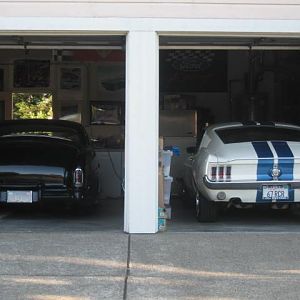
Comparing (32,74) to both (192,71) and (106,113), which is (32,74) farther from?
(192,71)

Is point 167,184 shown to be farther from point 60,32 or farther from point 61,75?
point 61,75

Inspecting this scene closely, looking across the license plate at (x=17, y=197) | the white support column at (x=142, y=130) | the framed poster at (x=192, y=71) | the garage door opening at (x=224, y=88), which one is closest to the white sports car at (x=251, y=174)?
the white support column at (x=142, y=130)

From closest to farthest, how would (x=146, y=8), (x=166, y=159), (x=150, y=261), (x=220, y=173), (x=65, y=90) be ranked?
(x=150, y=261) → (x=146, y=8) → (x=220, y=173) → (x=166, y=159) → (x=65, y=90)

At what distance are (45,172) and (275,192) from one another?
3.39 m

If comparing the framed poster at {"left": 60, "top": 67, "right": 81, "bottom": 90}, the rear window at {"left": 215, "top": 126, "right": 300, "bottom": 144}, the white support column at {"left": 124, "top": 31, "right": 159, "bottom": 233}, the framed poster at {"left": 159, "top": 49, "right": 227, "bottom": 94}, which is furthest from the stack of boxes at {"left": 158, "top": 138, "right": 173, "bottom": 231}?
the framed poster at {"left": 60, "top": 67, "right": 81, "bottom": 90}

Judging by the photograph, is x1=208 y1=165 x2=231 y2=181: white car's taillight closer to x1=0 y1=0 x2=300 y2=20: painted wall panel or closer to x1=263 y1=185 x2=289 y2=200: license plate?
x1=263 y1=185 x2=289 y2=200: license plate

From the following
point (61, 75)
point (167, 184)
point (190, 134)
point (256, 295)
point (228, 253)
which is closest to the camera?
point (256, 295)

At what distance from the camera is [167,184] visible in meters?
8.99

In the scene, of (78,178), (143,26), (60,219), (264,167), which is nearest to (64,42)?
(143,26)

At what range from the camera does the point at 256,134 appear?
912 cm

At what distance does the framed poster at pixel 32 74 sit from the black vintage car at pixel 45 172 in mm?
7006

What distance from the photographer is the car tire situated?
28.5 ft

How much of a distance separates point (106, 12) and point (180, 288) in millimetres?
3908

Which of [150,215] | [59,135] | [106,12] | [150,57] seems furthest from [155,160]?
[59,135]
